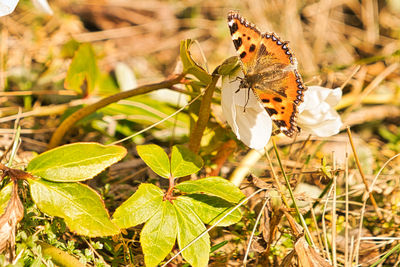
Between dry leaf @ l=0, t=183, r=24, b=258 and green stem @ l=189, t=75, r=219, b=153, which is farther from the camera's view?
green stem @ l=189, t=75, r=219, b=153

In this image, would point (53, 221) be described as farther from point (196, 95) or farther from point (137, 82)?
point (137, 82)

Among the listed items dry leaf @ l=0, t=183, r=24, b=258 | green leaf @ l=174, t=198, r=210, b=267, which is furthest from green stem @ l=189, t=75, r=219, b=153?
dry leaf @ l=0, t=183, r=24, b=258

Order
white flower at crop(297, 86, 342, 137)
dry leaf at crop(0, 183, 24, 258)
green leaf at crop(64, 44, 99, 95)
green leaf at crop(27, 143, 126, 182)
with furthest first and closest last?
green leaf at crop(64, 44, 99, 95)
white flower at crop(297, 86, 342, 137)
green leaf at crop(27, 143, 126, 182)
dry leaf at crop(0, 183, 24, 258)

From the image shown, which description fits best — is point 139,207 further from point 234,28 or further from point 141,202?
point 234,28

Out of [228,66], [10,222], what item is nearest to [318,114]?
[228,66]

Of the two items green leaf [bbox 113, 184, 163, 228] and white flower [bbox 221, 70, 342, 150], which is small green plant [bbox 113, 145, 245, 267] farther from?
white flower [bbox 221, 70, 342, 150]

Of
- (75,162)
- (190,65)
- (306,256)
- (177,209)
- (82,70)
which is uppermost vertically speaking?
(190,65)
